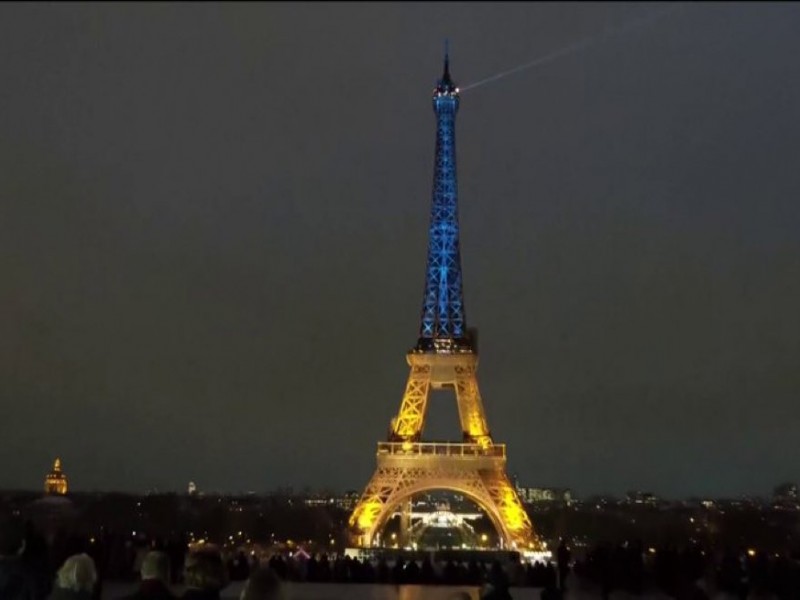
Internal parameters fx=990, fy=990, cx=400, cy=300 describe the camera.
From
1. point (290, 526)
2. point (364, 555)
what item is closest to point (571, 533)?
point (290, 526)

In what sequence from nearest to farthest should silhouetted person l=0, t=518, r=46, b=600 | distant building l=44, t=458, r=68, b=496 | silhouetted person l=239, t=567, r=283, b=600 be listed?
silhouetted person l=239, t=567, r=283, b=600 → silhouetted person l=0, t=518, r=46, b=600 → distant building l=44, t=458, r=68, b=496

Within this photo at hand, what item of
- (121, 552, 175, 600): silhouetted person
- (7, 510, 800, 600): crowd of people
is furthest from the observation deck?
(121, 552, 175, 600): silhouetted person

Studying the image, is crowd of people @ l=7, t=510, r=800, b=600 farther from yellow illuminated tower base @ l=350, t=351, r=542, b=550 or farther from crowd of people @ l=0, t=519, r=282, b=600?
yellow illuminated tower base @ l=350, t=351, r=542, b=550

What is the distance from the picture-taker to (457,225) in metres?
46.3

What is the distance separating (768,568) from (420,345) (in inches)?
1091

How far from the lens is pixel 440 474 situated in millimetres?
41281

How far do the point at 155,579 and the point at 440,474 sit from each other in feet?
119

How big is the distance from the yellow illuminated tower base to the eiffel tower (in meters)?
0.04

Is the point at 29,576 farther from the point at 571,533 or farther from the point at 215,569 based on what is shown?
the point at 571,533

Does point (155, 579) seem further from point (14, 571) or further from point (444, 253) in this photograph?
point (444, 253)

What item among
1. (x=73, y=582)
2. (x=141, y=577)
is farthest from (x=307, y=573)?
(x=73, y=582)

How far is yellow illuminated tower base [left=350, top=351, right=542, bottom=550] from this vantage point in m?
40.4

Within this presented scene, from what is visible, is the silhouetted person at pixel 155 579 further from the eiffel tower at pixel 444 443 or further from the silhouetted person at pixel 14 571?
the eiffel tower at pixel 444 443

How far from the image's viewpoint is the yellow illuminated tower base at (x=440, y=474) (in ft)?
132
